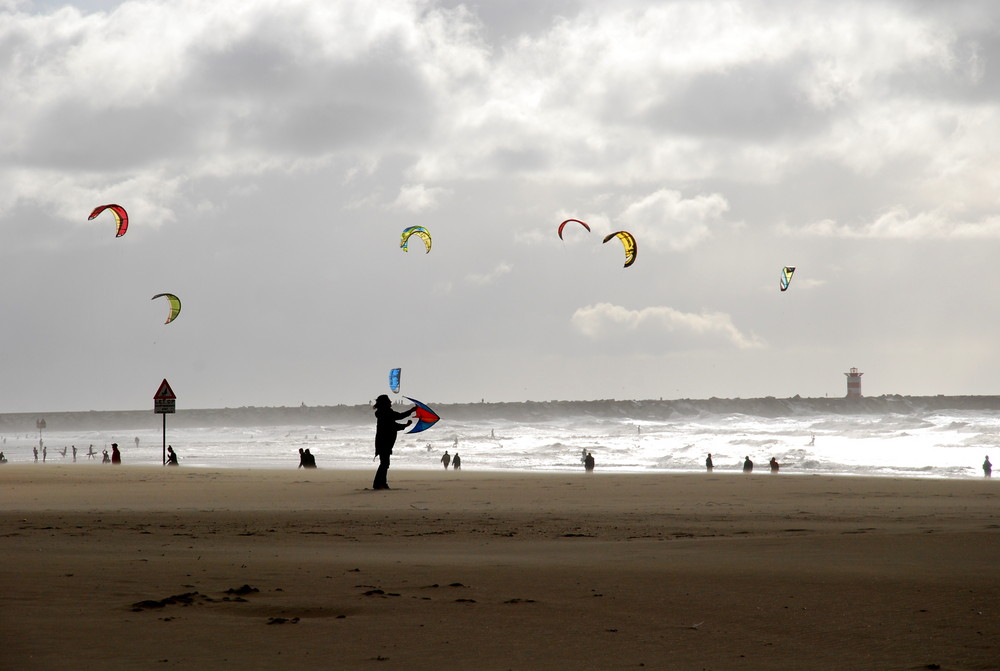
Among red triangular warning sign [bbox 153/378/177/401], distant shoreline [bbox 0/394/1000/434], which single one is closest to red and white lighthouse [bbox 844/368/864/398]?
distant shoreline [bbox 0/394/1000/434]

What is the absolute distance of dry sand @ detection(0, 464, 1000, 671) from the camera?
521cm

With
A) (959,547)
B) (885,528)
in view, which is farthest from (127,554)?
(885,528)

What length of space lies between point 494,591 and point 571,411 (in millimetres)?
146384

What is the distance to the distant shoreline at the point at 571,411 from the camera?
A: 128 metres

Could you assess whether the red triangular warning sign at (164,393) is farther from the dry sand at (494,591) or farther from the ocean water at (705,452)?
the dry sand at (494,591)

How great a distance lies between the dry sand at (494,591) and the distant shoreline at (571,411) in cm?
10744

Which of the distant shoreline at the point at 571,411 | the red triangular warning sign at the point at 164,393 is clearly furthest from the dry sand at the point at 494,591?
the distant shoreline at the point at 571,411

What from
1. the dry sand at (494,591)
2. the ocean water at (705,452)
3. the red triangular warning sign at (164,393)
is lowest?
the ocean water at (705,452)

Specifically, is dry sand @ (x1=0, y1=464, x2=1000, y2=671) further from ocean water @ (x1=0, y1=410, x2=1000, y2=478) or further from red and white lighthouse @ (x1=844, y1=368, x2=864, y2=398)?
red and white lighthouse @ (x1=844, y1=368, x2=864, y2=398)

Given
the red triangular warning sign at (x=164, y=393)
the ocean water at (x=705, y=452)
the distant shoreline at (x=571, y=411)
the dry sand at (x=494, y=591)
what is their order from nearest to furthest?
the dry sand at (x=494, y=591), the red triangular warning sign at (x=164, y=393), the ocean water at (x=705, y=452), the distant shoreline at (x=571, y=411)

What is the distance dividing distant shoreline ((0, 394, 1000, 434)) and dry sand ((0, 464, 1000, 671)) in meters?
107

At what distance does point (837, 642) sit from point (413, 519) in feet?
28.2

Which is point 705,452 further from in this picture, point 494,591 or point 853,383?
point 853,383

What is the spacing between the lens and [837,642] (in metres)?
5.47
